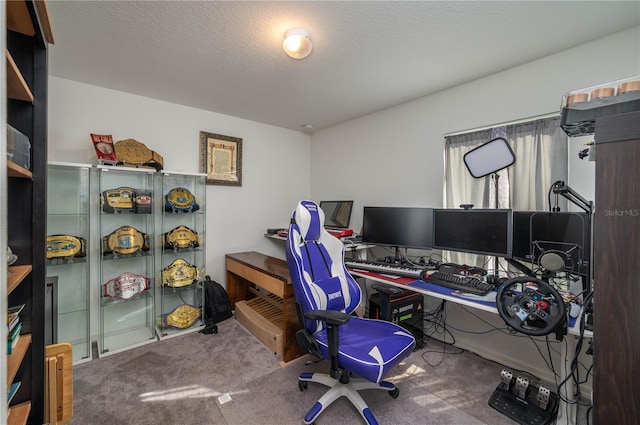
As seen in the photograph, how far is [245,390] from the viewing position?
1840 millimetres

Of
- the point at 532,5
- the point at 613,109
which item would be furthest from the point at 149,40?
the point at 613,109

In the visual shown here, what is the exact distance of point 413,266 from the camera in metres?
2.30

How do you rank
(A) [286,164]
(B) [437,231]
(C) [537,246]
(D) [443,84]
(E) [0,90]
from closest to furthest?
(E) [0,90] < (C) [537,246] < (B) [437,231] < (D) [443,84] < (A) [286,164]

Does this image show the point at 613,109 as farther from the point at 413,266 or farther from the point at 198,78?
the point at 198,78

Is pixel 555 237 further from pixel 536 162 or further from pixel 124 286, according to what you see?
pixel 124 286

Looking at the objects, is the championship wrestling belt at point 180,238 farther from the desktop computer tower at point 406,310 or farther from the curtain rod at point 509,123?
the curtain rod at point 509,123

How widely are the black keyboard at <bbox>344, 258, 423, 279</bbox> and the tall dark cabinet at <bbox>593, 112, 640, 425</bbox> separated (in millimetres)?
1398

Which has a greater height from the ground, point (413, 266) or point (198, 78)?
point (198, 78)

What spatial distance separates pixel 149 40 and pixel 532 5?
2.39 meters

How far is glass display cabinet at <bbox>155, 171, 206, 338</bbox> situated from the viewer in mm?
2666

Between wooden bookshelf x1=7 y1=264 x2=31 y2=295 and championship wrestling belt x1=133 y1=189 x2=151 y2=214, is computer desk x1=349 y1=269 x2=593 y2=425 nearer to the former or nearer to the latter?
wooden bookshelf x1=7 y1=264 x2=31 y2=295

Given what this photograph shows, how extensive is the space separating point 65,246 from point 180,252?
904mm

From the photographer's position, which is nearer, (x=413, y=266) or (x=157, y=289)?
(x=413, y=266)

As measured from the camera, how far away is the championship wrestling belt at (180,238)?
271 cm
